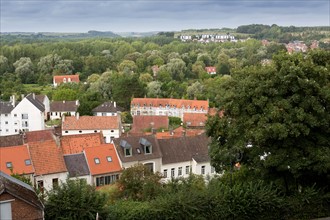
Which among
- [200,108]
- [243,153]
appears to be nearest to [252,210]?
[243,153]

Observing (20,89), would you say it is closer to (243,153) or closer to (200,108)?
(200,108)

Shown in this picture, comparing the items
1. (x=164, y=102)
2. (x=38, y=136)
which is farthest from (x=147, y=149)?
(x=164, y=102)

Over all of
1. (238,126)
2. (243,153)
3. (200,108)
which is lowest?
(200,108)

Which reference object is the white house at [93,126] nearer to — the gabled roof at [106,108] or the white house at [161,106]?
the gabled roof at [106,108]

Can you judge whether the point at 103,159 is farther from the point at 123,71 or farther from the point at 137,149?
the point at 123,71

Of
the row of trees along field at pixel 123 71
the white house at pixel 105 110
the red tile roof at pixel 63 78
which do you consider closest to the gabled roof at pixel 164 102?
the row of trees along field at pixel 123 71

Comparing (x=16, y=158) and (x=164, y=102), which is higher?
(x=16, y=158)
